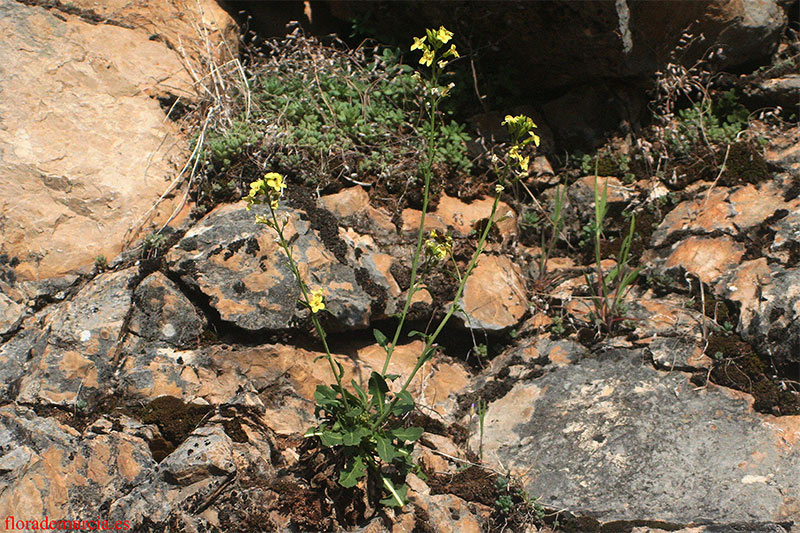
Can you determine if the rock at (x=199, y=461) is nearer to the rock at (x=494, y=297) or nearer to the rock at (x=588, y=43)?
the rock at (x=494, y=297)

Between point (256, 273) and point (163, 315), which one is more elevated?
point (256, 273)

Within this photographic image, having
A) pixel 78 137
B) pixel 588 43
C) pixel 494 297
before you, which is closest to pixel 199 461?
pixel 494 297

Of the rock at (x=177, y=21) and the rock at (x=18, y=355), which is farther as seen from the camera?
the rock at (x=177, y=21)

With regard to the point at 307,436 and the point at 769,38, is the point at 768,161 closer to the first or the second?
the point at 769,38

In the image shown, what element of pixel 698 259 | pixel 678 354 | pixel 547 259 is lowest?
pixel 547 259

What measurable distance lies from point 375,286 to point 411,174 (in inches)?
39.3

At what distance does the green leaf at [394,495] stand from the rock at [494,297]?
1256mm

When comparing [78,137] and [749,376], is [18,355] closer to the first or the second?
[78,137]

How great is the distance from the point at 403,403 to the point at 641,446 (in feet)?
4.40

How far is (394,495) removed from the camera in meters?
3.24

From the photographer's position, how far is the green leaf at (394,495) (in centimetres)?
321

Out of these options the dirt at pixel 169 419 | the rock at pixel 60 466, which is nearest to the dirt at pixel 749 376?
the dirt at pixel 169 419

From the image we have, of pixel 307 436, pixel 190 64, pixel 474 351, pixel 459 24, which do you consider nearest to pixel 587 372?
pixel 474 351

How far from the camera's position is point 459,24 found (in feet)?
17.1
